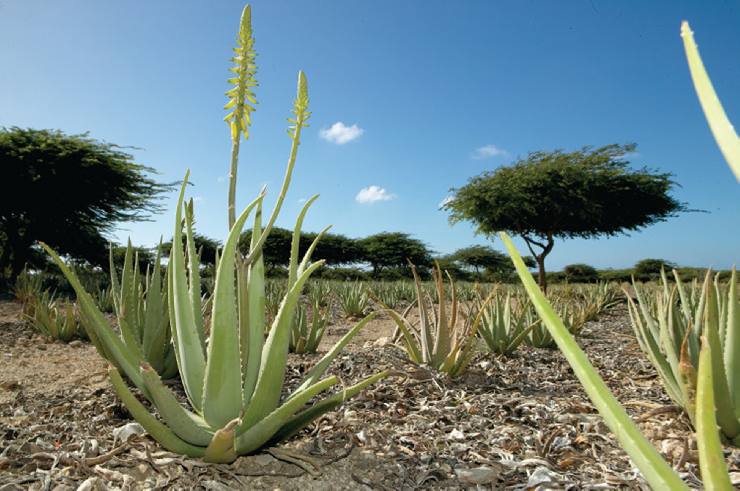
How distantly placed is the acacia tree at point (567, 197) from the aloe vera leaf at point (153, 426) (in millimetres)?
15155

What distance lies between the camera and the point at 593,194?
16500 mm

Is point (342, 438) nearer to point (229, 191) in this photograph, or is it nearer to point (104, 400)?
point (229, 191)

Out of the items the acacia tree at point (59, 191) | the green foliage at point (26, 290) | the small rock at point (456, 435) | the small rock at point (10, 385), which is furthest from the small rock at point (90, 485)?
the acacia tree at point (59, 191)

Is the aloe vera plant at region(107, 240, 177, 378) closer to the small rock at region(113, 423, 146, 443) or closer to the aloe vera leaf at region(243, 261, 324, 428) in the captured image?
the small rock at region(113, 423, 146, 443)

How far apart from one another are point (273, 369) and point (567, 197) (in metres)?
16.5

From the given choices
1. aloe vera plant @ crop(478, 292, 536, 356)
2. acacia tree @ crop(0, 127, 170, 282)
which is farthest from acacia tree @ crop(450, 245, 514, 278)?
aloe vera plant @ crop(478, 292, 536, 356)

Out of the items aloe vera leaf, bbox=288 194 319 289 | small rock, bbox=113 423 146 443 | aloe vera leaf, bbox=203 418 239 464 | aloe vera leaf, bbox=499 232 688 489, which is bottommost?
small rock, bbox=113 423 146 443

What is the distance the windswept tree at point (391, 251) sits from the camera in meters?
40.0

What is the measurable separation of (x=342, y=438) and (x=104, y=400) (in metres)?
1.18

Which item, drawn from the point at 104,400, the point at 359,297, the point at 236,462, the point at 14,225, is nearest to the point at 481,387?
the point at 236,462

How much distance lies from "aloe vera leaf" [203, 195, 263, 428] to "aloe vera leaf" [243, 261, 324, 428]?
72mm

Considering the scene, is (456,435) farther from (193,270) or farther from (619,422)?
(619,422)

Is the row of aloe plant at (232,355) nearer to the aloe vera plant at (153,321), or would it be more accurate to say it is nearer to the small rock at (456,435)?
the small rock at (456,435)

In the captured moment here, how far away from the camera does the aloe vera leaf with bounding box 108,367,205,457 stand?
1.33 meters
